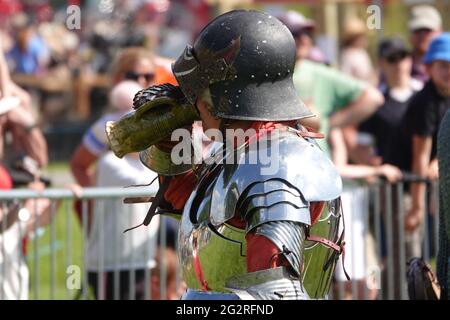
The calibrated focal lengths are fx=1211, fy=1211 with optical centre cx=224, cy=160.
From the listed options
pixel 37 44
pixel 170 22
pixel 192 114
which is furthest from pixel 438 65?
pixel 170 22

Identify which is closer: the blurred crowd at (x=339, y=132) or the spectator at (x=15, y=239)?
the spectator at (x=15, y=239)

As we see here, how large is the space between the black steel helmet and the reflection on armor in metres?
0.10

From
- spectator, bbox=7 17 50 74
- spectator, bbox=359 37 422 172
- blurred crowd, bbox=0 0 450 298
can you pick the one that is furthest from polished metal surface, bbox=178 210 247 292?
spectator, bbox=7 17 50 74

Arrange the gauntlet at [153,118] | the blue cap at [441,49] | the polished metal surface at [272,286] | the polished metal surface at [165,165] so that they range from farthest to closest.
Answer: the blue cap at [441,49], the polished metal surface at [165,165], the gauntlet at [153,118], the polished metal surface at [272,286]

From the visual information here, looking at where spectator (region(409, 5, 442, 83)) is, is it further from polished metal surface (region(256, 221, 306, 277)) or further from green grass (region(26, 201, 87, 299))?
polished metal surface (region(256, 221, 306, 277))

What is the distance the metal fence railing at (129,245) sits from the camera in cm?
627

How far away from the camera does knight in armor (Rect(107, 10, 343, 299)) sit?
3.27 metres

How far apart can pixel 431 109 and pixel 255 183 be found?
4158 millimetres

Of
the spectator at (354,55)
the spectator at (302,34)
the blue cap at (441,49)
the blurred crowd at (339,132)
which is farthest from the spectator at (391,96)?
the spectator at (354,55)

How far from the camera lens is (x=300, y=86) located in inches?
296

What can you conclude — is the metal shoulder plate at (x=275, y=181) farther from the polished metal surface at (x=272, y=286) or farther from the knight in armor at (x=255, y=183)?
the polished metal surface at (x=272, y=286)

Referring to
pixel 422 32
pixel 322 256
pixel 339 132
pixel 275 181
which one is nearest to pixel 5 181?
pixel 339 132
